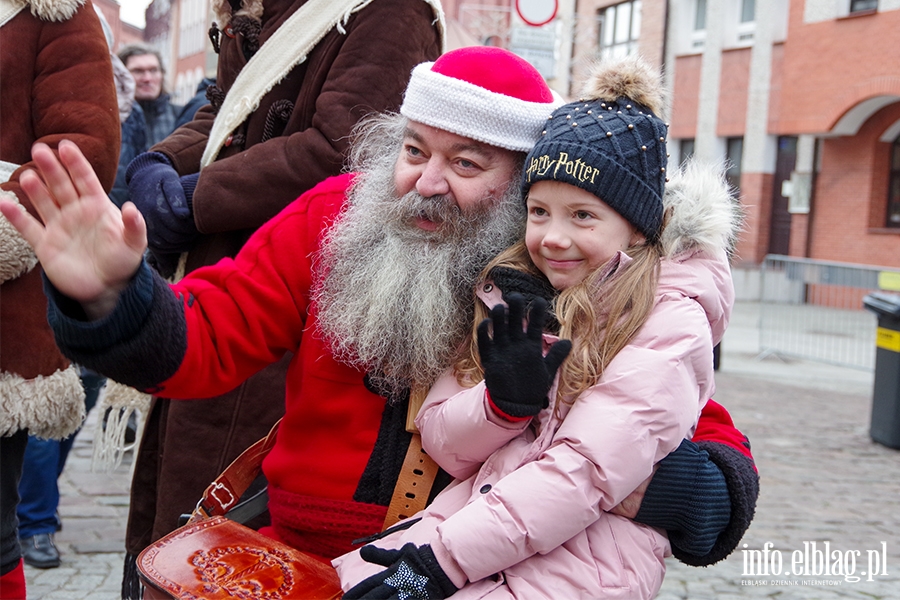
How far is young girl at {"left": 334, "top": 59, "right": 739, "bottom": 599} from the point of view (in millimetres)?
1668

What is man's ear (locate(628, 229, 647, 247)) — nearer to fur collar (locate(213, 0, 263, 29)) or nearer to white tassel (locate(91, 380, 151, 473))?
fur collar (locate(213, 0, 263, 29))

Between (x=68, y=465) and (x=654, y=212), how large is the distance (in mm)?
4698

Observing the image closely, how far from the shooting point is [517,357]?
5.43 ft

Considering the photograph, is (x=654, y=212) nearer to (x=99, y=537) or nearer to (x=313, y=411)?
(x=313, y=411)

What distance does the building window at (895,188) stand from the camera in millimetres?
18688

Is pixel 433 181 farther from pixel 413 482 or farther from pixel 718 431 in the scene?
pixel 718 431

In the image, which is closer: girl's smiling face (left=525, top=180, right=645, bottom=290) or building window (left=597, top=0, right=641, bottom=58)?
girl's smiling face (left=525, top=180, right=645, bottom=290)

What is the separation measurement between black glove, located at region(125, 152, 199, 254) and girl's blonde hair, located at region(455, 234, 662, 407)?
1.01 metres

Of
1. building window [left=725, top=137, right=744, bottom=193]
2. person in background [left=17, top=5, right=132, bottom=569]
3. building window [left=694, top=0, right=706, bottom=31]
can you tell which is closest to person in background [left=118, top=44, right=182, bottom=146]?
person in background [left=17, top=5, right=132, bottom=569]

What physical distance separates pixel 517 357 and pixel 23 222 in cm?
88

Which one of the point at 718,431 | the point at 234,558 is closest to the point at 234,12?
the point at 234,558

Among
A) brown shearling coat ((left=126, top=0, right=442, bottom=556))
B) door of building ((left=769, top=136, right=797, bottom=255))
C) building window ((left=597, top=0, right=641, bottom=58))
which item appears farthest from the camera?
building window ((left=597, top=0, right=641, bottom=58))

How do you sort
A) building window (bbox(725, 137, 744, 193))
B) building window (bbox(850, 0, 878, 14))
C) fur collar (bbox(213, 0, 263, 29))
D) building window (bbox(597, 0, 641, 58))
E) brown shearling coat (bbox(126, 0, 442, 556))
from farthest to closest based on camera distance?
building window (bbox(597, 0, 641, 58))
building window (bbox(725, 137, 744, 193))
building window (bbox(850, 0, 878, 14))
fur collar (bbox(213, 0, 263, 29))
brown shearling coat (bbox(126, 0, 442, 556))

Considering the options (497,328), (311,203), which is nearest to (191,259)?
(311,203)
